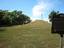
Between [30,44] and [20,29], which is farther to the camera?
[20,29]

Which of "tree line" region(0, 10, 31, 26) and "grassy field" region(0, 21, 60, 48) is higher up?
"tree line" region(0, 10, 31, 26)

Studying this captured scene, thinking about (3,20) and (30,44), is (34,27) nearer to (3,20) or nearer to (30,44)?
(3,20)

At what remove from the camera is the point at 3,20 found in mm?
18109

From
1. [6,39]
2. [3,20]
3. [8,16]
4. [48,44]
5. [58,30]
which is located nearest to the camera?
[58,30]

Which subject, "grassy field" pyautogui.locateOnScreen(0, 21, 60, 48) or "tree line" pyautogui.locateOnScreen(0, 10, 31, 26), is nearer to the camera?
"grassy field" pyautogui.locateOnScreen(0, 21, 60, 48)

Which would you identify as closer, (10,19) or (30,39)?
(30,39)

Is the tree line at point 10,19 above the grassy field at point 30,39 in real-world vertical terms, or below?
above

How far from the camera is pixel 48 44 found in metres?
11.4

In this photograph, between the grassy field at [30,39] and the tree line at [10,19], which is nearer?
the grassy field at [30,39]

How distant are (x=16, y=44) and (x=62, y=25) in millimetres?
6388

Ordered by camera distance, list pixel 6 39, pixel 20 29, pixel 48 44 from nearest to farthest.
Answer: pixel 48 44, pixel 6 39, pixel 20 29

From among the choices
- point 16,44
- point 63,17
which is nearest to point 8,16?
point 16,44

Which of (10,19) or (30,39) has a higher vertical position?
(10,19)

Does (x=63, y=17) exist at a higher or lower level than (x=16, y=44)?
higher
